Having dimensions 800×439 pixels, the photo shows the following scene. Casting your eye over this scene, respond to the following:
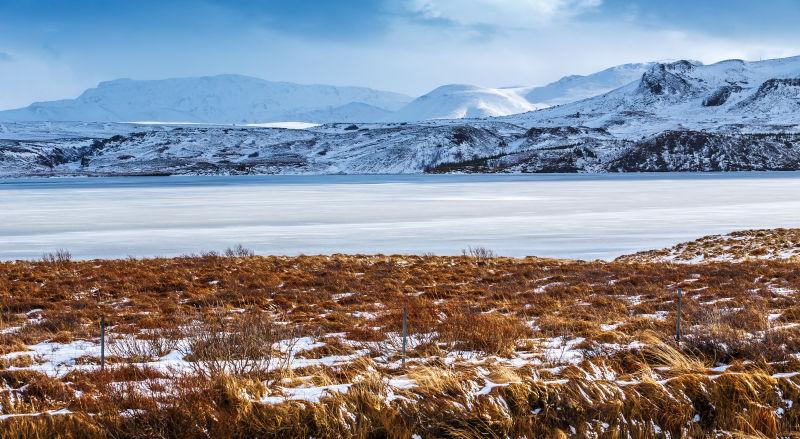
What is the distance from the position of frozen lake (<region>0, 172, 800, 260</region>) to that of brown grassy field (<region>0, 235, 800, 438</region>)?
17364 millimetres

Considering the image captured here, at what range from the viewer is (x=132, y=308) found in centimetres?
1692

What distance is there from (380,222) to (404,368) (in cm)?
3881

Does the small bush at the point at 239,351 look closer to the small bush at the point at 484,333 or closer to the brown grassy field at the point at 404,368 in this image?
the brown grassy field at the point at 404,368

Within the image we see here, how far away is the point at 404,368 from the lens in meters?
10.5

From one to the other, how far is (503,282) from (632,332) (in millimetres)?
8677

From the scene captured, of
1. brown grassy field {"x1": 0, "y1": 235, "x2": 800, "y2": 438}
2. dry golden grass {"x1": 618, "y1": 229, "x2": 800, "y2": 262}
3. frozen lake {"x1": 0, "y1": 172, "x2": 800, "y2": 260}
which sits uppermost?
brown grassy field {"x1": 0, "y1": 235, "x2": 800, "y2": 438}

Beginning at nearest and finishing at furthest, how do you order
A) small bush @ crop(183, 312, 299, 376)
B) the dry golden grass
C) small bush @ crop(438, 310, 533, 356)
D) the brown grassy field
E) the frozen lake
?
the brown grassy field → small bush @ crop(183, 312, 299, 376) → small bush @ crop(438, 310, 533, 356) → the dry golden grass → the frozen lake

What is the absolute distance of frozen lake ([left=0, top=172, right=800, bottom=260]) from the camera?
119 feet

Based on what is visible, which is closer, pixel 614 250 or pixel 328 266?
pixel 328 266

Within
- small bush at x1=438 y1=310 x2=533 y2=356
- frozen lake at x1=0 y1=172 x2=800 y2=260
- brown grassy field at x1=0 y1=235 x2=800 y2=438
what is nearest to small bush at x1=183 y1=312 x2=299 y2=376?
brown grassy field at x1=0 y1=235 x2=800 y2=438

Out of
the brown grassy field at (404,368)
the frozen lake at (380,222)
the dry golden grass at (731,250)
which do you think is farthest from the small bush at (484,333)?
the frozen lake at (380,222)

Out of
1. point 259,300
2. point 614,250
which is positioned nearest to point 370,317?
point 259,300

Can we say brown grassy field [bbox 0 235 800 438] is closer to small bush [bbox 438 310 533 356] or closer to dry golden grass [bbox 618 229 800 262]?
small bush [bbox 438 310 533 356]

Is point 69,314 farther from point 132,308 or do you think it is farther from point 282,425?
point 282,425
